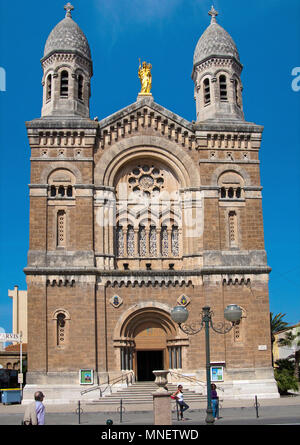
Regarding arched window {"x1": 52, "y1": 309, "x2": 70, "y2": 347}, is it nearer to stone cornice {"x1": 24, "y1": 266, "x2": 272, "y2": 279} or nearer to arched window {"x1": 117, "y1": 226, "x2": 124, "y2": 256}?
stone cornice {"x1": 24, "y1": 266, "x2": 272, "y2": 279}

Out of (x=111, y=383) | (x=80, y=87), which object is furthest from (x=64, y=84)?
(x=111, y=383)

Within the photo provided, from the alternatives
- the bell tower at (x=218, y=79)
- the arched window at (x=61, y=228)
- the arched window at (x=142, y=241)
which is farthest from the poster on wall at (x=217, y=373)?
the bell tower at (x=218, y=79)

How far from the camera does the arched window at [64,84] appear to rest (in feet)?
125

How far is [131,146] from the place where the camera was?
37125 millimetres

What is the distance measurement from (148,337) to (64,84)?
17.0m

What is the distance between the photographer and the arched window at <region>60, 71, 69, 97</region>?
38.0 m

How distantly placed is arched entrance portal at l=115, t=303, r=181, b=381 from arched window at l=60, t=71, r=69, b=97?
1465cm

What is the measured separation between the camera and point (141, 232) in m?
37.1

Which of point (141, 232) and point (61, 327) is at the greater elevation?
point (141, 232)

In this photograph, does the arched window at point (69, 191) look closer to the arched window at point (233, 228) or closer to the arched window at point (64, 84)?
the arched window at point (64, 84)

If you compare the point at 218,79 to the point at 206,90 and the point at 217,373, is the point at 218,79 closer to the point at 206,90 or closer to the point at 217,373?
the point at 206,90

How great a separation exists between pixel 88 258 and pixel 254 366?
38.0ft

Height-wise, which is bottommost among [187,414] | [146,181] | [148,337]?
[187,414]
